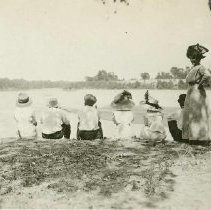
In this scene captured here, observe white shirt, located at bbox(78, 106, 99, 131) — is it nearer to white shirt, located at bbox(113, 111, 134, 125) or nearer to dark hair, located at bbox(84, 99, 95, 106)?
dark hair, located at bbox(84, 99, 95, 106)

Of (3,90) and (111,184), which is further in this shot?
(3,90)

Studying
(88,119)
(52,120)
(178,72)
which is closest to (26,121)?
(52,120)

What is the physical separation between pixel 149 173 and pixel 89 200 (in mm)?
1194

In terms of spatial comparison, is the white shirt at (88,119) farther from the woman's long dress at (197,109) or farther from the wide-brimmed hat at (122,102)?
the woman's long dress at (197,109)

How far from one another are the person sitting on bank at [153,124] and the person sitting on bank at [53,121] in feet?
4.95

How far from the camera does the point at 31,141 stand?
8586 mm

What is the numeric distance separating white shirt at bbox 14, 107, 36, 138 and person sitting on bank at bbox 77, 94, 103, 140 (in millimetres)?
959

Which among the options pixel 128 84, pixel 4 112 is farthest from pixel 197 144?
pixel 128 84

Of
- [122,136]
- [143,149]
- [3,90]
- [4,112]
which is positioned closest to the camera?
[143,149]

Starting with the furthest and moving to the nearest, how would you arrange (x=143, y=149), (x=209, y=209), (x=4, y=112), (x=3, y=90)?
(x=3, y=90) < (x=4, y=112) < (x=143, y=149) < (x=209, y=209)

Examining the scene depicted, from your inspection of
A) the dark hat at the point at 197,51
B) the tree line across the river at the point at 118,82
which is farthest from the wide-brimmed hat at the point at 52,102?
the tree line across the river at the point at 118,82

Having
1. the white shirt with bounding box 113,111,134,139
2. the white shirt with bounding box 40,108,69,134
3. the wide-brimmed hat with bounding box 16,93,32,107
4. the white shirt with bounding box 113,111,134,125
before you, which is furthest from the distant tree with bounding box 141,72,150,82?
the white shirt with bounding box 40,108,69,134

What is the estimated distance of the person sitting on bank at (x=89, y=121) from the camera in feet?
28.6

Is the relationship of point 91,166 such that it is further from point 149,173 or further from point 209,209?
point 209,209
